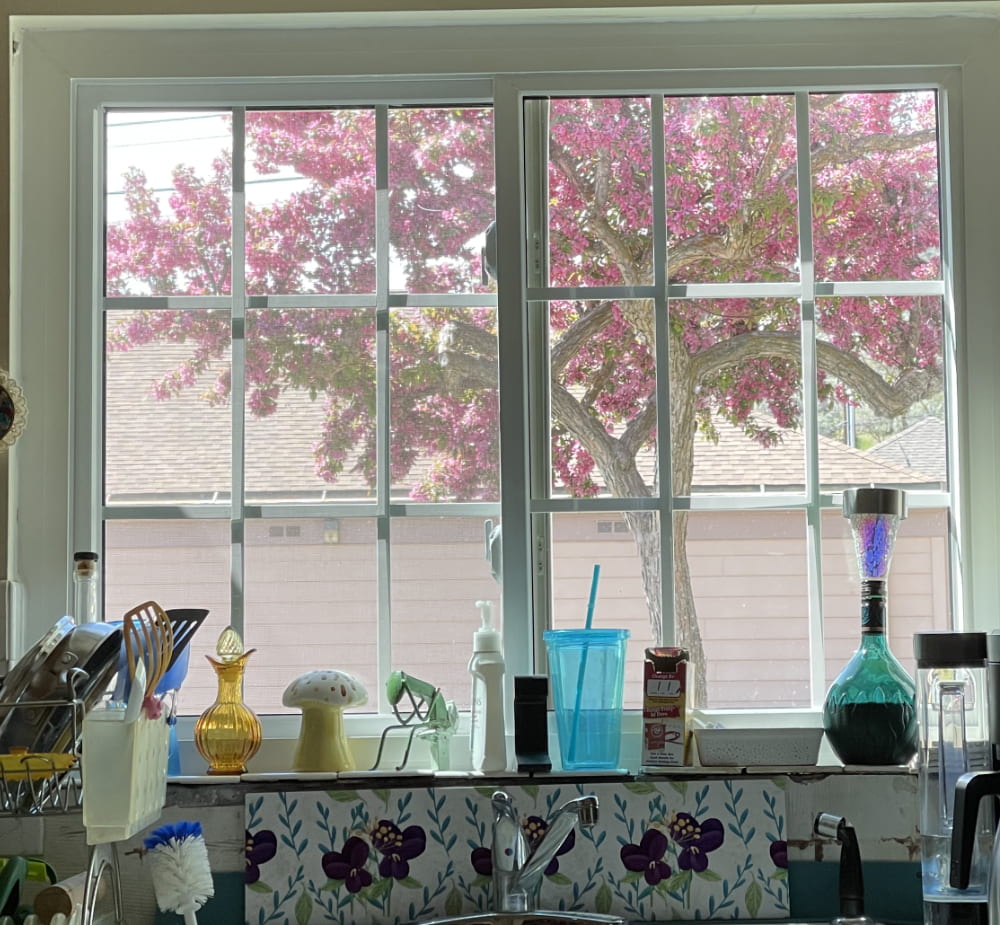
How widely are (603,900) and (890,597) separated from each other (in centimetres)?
72

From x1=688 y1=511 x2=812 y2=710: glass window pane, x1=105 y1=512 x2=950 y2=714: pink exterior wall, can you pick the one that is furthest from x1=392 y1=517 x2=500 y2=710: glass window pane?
x1=688 y1=511 x2=812 y2=710: glass window pane

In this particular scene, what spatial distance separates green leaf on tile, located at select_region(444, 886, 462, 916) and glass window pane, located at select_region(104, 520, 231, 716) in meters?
0.47

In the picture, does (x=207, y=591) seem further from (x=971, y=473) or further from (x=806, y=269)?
(x=971, y=473)

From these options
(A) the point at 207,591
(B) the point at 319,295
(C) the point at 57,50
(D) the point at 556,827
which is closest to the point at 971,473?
(D) the point at 556,827

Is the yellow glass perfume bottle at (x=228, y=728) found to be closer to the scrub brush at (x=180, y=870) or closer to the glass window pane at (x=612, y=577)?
the scrub brush at (x=180, y=870)

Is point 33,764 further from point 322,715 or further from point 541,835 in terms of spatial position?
point 541,835

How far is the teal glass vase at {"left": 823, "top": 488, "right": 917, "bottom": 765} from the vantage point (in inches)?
80.1

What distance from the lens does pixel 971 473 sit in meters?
2.23

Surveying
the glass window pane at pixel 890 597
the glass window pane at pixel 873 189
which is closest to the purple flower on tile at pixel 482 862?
the glass window pane at pixel 890 597

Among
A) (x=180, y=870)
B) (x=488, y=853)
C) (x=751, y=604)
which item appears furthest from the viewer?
(x=751, y=604)

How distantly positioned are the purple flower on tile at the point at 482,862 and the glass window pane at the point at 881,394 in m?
0.88

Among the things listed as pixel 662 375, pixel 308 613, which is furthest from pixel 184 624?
pixel 662 375

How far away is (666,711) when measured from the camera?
206 cm

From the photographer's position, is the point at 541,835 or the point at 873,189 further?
the point at 873,189
